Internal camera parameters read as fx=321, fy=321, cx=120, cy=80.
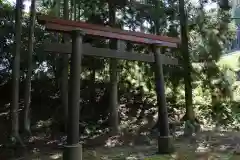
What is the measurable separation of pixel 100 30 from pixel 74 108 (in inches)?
64.4

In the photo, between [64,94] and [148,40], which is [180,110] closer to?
[64,94]

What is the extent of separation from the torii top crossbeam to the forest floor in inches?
98.2

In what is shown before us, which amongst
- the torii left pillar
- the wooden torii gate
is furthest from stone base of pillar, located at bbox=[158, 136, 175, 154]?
the torii left pillar

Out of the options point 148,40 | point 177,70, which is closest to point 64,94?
point 177,70

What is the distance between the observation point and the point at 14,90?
10.7 m

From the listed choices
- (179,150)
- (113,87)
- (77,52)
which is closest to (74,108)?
(77,52)

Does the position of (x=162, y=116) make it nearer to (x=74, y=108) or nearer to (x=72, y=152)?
(x=74, y=108)

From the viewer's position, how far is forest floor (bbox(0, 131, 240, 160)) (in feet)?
21.9

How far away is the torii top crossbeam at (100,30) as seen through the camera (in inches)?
215

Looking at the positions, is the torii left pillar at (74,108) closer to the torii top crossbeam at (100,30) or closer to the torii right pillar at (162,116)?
the torii top crossbeam at (100,30)

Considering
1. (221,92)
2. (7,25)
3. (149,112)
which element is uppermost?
(7,25)

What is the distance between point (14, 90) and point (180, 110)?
245 inches

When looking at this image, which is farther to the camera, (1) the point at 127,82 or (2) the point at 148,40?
(1) the point at 127,82

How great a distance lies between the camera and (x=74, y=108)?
563cm
